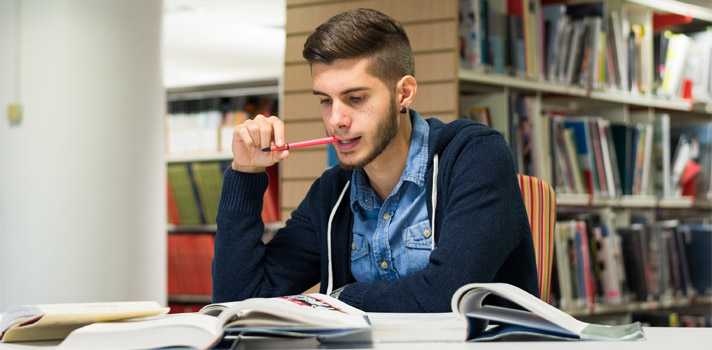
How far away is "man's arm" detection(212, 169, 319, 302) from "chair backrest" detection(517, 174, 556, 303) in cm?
53

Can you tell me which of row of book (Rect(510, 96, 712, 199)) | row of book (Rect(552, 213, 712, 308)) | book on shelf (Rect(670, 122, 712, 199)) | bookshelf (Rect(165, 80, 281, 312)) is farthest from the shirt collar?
bookshelf (Rect(165, 80, 281, 312))

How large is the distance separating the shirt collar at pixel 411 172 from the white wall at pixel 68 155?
1821 millimetres

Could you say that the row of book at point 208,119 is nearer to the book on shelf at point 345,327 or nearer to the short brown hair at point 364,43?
the short brown hair at point 364,43

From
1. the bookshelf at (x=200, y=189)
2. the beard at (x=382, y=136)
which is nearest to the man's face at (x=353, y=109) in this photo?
the beard at (x=382, y=136)

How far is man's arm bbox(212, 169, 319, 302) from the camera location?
161 cm

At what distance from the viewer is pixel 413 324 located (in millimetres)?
950

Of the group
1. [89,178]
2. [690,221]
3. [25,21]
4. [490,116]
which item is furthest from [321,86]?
[690,221]

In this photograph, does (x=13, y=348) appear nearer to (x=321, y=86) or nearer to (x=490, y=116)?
(x=321, y=86)

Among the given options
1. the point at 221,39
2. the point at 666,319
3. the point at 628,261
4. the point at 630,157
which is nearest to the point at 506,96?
the point at 630,157

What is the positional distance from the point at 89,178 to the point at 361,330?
252cm

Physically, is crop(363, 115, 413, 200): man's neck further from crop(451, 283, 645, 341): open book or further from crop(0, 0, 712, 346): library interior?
crop(0, 0, 712, 346): library interior

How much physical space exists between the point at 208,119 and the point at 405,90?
3770 mm

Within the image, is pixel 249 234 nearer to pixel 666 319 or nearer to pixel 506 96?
pixel 506 96

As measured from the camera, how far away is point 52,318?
3.26ft
